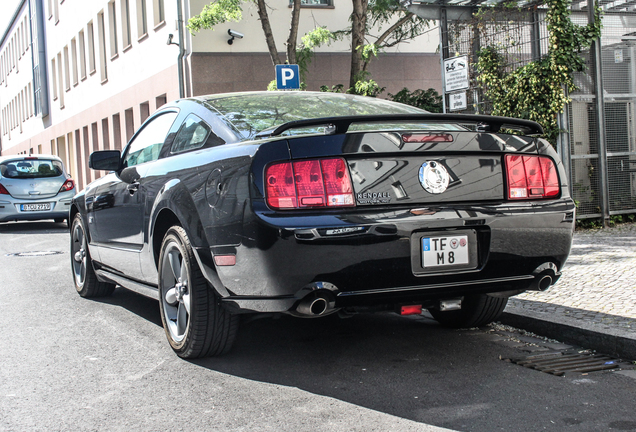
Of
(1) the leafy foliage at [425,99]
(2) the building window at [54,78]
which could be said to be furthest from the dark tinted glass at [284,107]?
(2) the building window at [54,78]

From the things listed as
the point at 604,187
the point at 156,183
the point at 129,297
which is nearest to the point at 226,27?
the point at 604,187

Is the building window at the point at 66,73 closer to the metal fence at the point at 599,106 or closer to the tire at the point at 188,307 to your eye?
the metal fence at the point at 599,106

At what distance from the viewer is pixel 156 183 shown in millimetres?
4602

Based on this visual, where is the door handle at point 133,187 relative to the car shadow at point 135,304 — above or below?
above

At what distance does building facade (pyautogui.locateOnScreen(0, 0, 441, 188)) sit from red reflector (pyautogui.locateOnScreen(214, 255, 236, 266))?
50.3 ft

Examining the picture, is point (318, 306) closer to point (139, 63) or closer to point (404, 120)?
point (404, 120)

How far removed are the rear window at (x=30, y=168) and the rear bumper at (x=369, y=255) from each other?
526 inches

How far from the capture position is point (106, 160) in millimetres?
5594

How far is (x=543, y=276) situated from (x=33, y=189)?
1375 centimetres

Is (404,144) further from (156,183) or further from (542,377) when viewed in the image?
(156,183)

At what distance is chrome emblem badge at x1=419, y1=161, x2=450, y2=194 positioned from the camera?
145 inches

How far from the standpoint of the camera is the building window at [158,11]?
2208cm

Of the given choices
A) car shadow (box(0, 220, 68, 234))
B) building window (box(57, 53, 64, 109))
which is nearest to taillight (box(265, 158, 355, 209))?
car shadow (box(0, 220, 68, 234))

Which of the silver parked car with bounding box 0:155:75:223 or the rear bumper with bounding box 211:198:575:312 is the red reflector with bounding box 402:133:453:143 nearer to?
the rear bumper with bounding box 211:198:575:312
